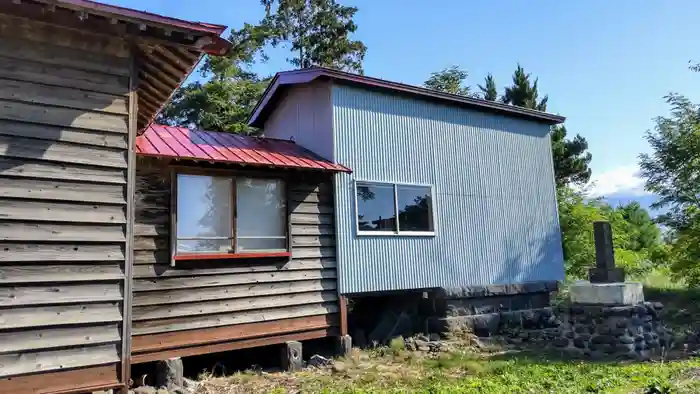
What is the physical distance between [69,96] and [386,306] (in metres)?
7.81

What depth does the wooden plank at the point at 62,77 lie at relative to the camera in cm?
492

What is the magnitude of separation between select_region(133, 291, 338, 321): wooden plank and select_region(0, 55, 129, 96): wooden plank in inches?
126

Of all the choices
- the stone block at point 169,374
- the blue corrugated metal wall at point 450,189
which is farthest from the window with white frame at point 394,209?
the stone block at point 169,374

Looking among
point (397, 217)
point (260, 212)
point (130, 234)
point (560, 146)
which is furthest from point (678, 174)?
point (130, 234)

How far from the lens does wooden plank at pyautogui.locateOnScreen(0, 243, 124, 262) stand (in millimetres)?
4711

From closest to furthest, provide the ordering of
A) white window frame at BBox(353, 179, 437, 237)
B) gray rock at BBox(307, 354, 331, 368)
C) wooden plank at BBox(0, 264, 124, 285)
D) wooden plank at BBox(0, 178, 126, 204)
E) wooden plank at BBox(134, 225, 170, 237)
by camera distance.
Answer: wooden plank at BBox(0, 264, 124, 285)
wooden plank at BBox(0, 178, 126, 204)
wooden plank at BBox(134, 225, 170, 237)
gray rock at BBox(307, 354, 331, 368)
white window frame at BBox(353, 179, 437, 237)

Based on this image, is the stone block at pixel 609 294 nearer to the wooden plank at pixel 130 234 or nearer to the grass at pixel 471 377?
the grass at pixel 471 377

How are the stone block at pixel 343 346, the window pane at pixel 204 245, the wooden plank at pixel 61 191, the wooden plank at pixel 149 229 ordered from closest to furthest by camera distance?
the wooden plank at pixel 61 191 → the wooden plank at pixel 149 229 → the window pane at pixel 204 245 → the stone block at pixel 343 346

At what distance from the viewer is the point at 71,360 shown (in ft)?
15.8

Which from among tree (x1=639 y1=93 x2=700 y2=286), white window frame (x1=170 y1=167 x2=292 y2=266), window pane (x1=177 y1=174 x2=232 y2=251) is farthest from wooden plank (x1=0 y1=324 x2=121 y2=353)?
tree (x1=639 y1=93 x2=700 y2=286)

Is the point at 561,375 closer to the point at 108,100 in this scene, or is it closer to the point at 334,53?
the point at 108,100

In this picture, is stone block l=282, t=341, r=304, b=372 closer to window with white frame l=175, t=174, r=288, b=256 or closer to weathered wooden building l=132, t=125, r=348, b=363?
weathered wooden building l=132, t=125, r=348, b=363

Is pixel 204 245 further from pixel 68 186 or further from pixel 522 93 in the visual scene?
pixel 522 93

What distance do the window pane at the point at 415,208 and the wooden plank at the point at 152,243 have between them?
4.56 m
